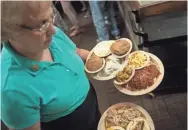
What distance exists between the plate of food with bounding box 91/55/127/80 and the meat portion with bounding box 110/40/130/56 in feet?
0.10

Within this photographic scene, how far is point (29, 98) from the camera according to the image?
792 millimetres

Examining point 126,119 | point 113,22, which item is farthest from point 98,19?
point 126,119

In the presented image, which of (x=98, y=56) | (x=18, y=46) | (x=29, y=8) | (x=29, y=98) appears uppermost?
(x=29, y=8)

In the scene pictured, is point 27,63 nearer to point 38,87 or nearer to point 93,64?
point 38,87

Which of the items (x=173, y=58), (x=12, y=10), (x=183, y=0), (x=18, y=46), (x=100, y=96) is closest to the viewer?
(x=12, y=10)

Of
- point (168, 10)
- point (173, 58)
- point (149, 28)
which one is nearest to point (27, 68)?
point (149, 28)

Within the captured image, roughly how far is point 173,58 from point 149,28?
1.26ft

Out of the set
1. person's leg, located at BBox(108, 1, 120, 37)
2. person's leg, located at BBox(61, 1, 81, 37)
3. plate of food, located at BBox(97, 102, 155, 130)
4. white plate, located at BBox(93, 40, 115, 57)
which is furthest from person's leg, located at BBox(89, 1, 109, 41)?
plate of food, located at BBox(97, 102, 155, 130)

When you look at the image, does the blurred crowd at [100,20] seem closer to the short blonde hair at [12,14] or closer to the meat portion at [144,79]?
the meat portion at [144,79]

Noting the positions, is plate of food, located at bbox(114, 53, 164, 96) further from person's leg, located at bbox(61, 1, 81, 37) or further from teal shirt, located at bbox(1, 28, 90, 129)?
person's leg, located at bbox(61, 1, 81, 37)

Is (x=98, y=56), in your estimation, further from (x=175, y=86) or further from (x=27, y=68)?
(x=175, y=86)

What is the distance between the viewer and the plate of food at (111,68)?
3.85 feet

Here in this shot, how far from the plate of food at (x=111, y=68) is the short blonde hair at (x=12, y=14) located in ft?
1.77

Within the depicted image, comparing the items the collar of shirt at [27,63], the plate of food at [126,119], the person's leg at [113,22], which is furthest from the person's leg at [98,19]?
the collar of shirt at [27,63]
